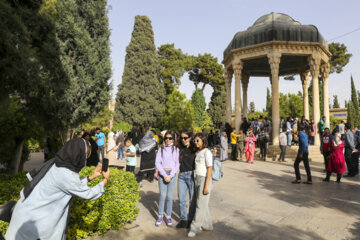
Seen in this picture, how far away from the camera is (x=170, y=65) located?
37375 millimetres

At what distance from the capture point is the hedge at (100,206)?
3.48 m

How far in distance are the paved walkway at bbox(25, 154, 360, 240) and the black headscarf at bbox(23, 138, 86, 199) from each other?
Result: 1.91 metres

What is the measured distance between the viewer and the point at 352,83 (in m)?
41.6

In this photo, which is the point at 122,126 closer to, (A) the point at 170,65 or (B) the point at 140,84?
(B) the point at 140,84

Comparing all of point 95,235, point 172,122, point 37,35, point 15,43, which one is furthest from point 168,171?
point 172,122

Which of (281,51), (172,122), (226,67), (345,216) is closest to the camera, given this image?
(345,216)

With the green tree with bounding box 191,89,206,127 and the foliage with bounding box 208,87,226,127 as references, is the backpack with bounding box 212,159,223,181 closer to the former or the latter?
the green tree with bounding box 191,89,206,127

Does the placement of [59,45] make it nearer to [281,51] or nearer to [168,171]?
[168,171]

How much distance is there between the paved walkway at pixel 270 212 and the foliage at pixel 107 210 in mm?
203

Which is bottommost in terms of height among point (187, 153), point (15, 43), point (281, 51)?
point (187, 153)

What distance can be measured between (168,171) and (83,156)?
6.93 ft

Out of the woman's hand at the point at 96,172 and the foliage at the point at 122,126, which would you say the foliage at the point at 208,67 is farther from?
the woman's hand at the point at 96,172

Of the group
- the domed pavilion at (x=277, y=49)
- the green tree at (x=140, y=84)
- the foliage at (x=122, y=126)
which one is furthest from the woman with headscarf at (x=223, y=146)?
the green tree at (x=140, y=84)

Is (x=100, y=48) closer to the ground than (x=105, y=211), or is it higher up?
higher up
